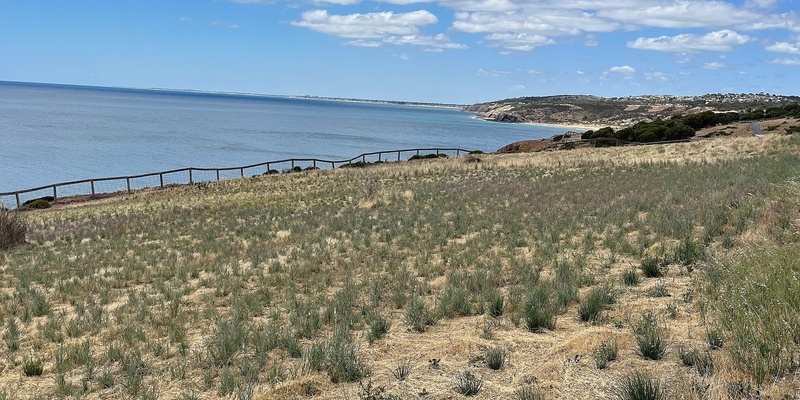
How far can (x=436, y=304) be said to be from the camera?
8.10 m

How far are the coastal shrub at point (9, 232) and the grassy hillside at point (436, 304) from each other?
49 cm

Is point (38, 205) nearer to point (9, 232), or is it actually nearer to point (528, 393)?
Result: point (9, 232)

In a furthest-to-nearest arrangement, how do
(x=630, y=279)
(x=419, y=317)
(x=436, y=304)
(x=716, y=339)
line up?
1. (x=630, y=279)
2. (x=436, y=304)
3. (x=419, y=317)
4. (x=716, y=339)

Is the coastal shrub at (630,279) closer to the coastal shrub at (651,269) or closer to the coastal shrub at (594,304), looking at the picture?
the coastal shrub at (651,269)

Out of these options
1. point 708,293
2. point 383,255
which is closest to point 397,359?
point 708,293

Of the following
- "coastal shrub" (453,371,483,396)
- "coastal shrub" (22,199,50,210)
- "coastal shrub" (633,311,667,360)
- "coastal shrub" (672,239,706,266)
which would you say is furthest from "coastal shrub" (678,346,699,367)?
"coastal shrub" (22,199,50,210)

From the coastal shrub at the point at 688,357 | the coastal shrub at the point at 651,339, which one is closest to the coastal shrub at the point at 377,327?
the coastal shrub at the point at 651,339

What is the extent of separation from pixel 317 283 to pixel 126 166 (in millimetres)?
57466

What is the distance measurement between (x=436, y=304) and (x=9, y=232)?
1644cm

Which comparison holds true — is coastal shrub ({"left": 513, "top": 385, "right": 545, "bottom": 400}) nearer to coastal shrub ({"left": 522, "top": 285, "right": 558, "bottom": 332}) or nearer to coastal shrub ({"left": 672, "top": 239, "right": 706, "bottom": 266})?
coastal shrub ({"left": 522, "top": 285, "right": 558, "bottom": 332})

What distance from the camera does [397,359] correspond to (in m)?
6.09

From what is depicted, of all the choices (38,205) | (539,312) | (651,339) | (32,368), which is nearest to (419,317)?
(539,312)

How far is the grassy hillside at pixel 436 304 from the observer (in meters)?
5.31

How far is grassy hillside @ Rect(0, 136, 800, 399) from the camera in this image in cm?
531
